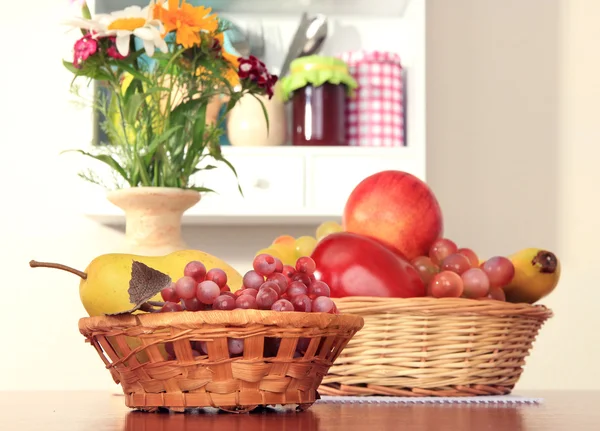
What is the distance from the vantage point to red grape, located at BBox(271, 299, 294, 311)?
1.76 feet

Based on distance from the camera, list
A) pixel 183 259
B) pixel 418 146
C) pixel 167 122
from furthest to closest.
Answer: pixel 418 146, pixel 167 122, pixel 183 259

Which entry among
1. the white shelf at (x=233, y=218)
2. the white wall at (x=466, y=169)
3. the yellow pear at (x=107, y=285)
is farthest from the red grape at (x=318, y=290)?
the white wall at (x=466, y=169)

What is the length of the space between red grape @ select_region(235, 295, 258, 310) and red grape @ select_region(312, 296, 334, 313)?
0.15 ft

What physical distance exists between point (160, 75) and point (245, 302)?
509 mm

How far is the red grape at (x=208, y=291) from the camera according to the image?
0.53 meters

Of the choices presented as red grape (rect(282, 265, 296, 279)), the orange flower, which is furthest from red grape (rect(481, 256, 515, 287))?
the orange flower

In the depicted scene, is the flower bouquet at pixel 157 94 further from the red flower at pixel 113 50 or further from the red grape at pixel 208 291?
the red grape at pixel 208 291

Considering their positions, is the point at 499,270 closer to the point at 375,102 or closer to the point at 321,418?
the point at 321,418

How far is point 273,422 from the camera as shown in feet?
1.64

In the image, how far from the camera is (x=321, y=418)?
1.77 feet

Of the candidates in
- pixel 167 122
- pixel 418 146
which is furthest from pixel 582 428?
pixel 418 146

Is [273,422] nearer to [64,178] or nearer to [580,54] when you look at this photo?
[64,178]

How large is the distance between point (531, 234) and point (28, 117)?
3.78ft

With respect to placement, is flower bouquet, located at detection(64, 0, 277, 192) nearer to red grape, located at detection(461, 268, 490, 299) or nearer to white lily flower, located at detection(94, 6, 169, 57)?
white lily flower, located at detection(94, 6, 169, 57)
